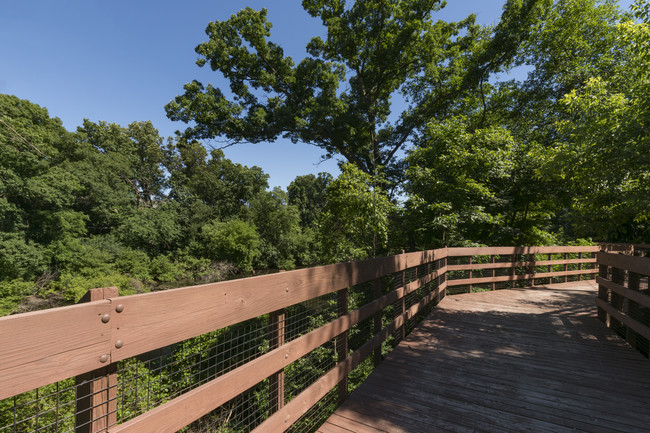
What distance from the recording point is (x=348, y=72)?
15688mm

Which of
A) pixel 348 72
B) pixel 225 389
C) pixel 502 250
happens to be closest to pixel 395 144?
pixel 348 72

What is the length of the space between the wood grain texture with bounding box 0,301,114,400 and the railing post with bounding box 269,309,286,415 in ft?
3.22

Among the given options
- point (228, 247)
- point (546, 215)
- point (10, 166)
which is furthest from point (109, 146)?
point (546, 215)

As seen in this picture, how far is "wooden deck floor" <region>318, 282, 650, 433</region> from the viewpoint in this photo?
2217 millimetres

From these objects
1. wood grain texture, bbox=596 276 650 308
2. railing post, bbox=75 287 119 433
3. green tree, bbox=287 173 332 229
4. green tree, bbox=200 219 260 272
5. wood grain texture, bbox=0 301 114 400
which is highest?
green tree, bbox=287 173 332 229

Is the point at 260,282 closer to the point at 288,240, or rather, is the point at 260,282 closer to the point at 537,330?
the point at 537,330

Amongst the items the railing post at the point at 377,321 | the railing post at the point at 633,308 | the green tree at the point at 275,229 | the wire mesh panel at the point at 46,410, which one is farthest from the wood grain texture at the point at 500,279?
the green tree at the point at 275,229

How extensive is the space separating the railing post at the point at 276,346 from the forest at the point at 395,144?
565 centimetres

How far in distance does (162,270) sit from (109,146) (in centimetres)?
1646

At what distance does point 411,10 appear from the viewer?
13266 mm

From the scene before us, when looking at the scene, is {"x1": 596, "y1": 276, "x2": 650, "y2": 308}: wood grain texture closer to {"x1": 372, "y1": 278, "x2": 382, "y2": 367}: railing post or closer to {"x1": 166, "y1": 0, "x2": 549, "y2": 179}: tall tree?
{"x1": 372, "y1": 278, "x2": 382, "y2": 367}: railing post

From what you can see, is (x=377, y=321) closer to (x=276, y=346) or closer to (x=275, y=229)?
(x=276, y=346)

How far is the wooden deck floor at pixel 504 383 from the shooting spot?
7.27 ft

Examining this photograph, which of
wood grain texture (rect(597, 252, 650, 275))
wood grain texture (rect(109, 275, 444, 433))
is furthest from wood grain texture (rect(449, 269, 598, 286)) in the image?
wood grain texture (rect(109, 275, 444, 433))
